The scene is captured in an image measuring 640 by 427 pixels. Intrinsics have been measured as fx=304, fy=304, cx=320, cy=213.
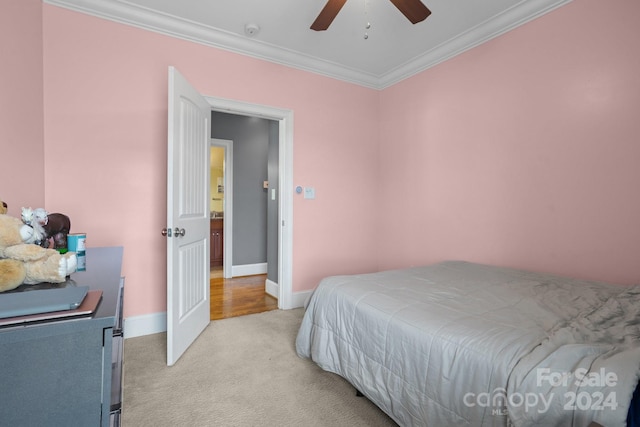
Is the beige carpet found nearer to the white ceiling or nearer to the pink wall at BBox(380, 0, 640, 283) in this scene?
the pink wall at BBox(380, 0, 640, 283)

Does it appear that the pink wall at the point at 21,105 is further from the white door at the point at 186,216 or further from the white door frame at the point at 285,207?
the white door frame at the point at 285,207

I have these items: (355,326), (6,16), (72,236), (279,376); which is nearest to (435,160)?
(355,326)

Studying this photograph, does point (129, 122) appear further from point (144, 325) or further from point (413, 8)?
point (413, 8)

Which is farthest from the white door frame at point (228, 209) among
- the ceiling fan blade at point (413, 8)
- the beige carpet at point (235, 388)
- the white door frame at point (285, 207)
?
the ceiling fan blade at point (413, 8)

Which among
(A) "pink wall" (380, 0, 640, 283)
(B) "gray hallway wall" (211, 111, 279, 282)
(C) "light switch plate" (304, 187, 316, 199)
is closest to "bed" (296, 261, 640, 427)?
(A) "pink wall" (380, 0, 640, 283)

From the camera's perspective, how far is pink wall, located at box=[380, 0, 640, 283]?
196 centimetres

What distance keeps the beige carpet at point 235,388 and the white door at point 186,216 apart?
0.67 feet

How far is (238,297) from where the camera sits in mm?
3695

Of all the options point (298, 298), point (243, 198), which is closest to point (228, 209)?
point (243, 198)

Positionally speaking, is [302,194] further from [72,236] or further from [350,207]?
[72,236]

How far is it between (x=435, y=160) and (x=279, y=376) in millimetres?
2487

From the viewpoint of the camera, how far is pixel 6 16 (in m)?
1.74

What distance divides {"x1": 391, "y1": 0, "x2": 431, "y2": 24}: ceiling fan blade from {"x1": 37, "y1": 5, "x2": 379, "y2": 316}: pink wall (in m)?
1.61

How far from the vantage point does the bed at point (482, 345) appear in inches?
33.6
